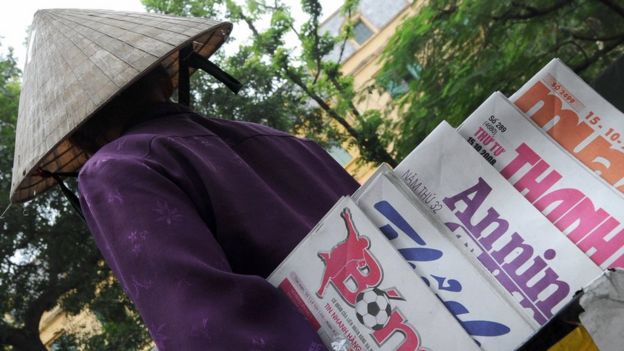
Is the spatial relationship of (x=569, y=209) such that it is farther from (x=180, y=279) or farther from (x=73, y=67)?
(x=73, y=67)

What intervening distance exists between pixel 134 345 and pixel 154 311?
946 centimetres

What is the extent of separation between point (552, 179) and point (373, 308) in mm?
434

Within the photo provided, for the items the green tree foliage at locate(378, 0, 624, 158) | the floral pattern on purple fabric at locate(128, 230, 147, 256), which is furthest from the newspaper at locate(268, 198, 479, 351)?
the green tree foliage at locate(378, 0, 624, 158)

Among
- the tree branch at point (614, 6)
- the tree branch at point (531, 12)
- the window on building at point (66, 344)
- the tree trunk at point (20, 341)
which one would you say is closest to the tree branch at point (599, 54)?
the tree branch at point (614, 6)

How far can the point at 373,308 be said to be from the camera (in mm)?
1118

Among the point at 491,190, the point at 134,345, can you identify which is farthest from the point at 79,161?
the point at 134,345

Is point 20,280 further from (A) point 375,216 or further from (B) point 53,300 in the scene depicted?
(A) point 375,216

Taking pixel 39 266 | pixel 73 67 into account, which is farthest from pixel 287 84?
pixel 73 67

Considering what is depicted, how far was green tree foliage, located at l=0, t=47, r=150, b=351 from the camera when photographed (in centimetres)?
841

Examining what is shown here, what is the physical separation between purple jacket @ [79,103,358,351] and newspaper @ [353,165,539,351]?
243 millimetres

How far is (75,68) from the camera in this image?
67.3 inches

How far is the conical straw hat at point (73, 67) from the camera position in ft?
5.26

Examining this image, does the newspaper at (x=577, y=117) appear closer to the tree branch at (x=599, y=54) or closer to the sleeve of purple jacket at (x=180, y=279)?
the sleeve of purple jacket at (x=180, y=279)

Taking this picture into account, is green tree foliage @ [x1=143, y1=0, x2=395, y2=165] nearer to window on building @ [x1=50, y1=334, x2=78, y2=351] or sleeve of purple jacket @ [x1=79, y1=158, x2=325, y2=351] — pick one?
window on building @ [x1=50, y1=334, x2=78, y2=351]
